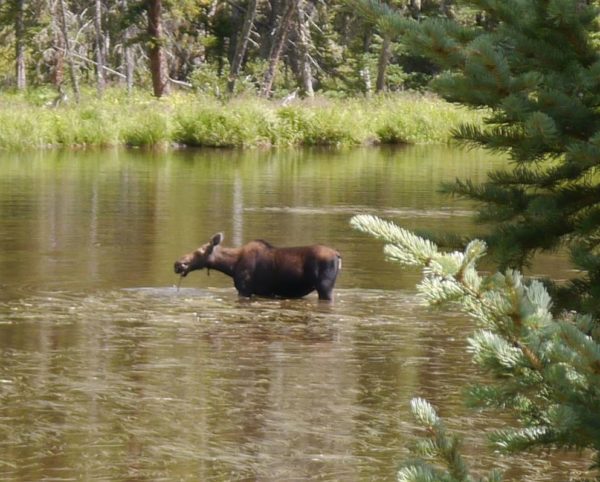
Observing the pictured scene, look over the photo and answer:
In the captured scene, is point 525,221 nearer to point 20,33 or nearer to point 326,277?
point 326,277

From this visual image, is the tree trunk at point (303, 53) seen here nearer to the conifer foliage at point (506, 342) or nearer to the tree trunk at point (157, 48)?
the tree trunk at point (157, 48)

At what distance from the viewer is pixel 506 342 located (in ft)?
12.0

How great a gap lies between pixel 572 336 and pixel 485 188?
3.58 metres

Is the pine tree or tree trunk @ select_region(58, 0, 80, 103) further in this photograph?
tree trunk @ select_region(58, 0, 80, 103)

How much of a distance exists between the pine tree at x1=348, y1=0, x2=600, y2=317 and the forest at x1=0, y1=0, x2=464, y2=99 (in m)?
43.9

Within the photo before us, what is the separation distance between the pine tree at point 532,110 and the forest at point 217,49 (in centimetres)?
4391

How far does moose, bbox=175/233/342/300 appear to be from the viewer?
14523 millimetres

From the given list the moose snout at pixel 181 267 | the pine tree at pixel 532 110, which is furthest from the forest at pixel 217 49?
the pine tree at pixel 532 110

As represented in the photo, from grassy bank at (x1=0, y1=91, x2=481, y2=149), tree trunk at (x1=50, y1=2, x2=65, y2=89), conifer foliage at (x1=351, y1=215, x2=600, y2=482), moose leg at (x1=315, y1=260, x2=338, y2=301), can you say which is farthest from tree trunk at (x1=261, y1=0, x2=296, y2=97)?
conifer foliage at (x1=351, y1=215, x2=600, y2=482)

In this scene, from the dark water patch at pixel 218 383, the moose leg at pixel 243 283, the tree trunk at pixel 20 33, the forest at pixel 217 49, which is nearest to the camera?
the dark water patch at pixel 218 383

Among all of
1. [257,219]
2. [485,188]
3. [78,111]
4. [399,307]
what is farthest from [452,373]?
[78,111]

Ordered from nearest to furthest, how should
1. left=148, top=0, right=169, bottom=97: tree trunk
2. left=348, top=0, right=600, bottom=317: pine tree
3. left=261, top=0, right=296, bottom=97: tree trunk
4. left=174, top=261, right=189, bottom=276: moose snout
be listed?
left=348, top=0, right=600, bottom=317: pine tree → left=174, top=261, right=189, bottom=276: moose snout → left=148, top=0, right=169, bottom=97: tree trunk → left=261, top=0, right=296, bottom=97: tree trunk

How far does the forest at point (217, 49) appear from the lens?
5531cm

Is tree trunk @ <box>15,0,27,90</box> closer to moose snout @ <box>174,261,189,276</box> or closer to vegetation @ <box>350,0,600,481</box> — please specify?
moose snout @ <box>174,261,189,276</box>
